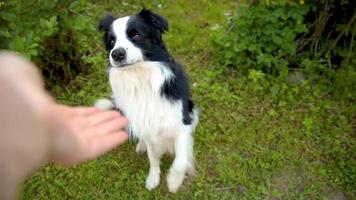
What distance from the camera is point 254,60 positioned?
3707mm

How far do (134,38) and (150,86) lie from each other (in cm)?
33

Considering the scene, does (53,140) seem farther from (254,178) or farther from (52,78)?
(52,78)

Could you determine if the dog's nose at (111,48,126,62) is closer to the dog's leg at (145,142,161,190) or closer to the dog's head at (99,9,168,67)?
the dog's head at (99,9,168,67)

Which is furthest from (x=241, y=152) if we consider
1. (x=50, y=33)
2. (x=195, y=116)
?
(x=50, y=33)

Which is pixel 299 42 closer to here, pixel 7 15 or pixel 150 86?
pixel 150 86

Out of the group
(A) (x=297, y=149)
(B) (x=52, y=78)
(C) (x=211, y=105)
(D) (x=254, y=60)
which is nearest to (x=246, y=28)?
(D) (x=254, y=60)

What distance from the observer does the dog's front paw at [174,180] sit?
9.34 ft

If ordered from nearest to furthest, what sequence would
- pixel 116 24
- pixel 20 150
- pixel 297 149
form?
pixel 20 150
pixel 116 24
pixel 297 149

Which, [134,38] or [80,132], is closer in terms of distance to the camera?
[80,132]

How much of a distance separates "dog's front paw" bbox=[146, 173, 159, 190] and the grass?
4 cm

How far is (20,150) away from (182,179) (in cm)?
179

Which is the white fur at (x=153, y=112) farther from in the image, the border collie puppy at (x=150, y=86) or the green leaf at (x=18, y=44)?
the green leaf at (x=18, y=44)

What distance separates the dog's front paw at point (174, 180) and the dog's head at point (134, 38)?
2.67ft

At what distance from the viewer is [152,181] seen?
3.00 m
